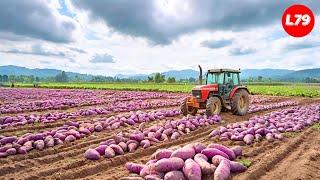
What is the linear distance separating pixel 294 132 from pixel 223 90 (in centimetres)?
460

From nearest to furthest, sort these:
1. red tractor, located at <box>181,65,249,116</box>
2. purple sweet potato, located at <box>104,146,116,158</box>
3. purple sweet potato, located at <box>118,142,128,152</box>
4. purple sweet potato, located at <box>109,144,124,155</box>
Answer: purple sweet potato, located at <box>104,146,116,158</box> < purple sweet potato, located at <box>109,144,124,155</box> < purple sweet potato, located at <box>118,142,128,152</box> < red tractor, located at <box>181,65,249,116</box>

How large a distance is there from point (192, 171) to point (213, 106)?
28.6ft

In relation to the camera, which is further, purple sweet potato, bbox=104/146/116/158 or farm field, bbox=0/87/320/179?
purple sweet potato, bbox=104/146/116/158

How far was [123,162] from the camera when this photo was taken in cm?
726

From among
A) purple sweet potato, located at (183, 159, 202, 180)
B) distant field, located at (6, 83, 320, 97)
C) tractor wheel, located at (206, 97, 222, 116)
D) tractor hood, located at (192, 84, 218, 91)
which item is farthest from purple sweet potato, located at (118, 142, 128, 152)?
distant field, located at (6, 83, 320, 97)

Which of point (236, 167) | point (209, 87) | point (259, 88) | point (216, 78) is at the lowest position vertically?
point (259, 88)

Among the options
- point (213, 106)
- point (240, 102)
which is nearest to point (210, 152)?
point (213, 106)

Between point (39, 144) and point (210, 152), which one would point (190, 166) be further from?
point (39, 144)

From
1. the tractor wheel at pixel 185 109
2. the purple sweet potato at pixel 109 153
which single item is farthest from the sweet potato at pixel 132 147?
the tractor wheel at pixel 185 109

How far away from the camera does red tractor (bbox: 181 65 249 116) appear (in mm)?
14211

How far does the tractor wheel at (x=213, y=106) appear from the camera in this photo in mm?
13531

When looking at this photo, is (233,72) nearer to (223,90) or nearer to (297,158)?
(223,90)

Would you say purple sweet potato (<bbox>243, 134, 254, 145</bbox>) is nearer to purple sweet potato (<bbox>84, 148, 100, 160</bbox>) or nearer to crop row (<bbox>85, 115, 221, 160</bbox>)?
crop row (<bbox>85, 115, 221, 160</bbox>)

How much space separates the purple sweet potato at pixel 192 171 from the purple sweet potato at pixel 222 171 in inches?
10.4
